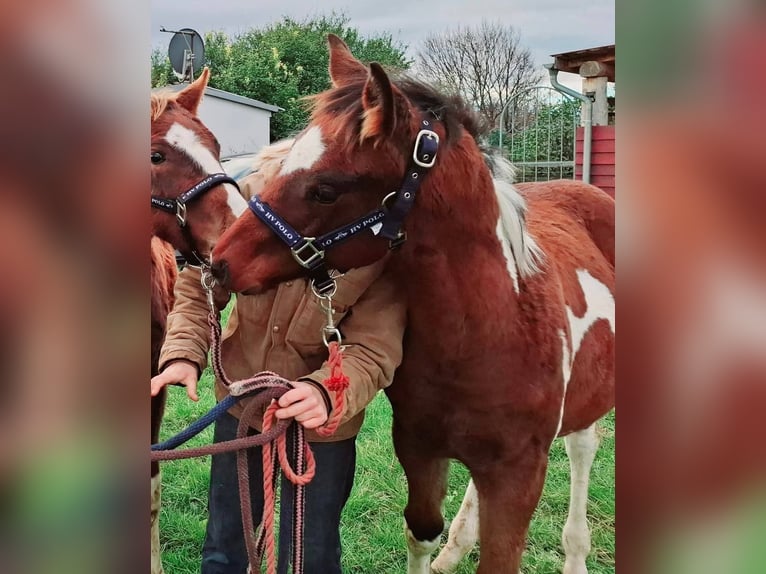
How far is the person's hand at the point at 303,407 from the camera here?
1.26 meters

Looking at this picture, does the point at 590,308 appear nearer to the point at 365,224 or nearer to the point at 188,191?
the point at 365,224

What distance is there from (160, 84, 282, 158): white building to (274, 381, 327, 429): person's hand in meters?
4.86

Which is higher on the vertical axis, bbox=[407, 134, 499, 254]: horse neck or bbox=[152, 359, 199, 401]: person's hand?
bbox=[407, 134, 499, 254]: horse neck

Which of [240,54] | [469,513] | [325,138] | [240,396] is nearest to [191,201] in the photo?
[325,138]

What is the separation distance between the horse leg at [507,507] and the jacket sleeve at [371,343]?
394 millimetres

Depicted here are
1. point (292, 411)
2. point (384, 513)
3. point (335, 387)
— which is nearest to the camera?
point (292, 411)

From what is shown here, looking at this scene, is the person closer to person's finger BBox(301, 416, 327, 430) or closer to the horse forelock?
person's finger BBox(301, 416, 327, 430)

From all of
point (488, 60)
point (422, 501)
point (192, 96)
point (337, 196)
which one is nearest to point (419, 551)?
point (422, 501)

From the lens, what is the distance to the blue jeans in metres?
1.67

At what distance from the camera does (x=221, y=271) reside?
1443 millimetres

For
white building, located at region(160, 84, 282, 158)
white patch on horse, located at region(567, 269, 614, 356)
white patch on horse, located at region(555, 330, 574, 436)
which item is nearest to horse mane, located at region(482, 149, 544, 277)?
white patch on horse, located at region(555, 330, 574, 436)

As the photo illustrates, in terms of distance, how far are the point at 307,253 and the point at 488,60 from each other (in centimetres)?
318

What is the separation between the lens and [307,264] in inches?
56.9
